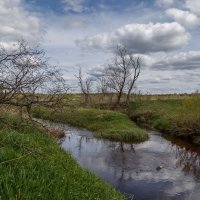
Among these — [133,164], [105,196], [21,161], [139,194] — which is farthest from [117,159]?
[21,161]

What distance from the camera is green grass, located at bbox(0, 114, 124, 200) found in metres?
6.14

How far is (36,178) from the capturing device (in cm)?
701

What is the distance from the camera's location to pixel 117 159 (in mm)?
18938

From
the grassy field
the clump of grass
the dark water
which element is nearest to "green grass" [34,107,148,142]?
the dark water

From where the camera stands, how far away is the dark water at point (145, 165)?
13883mm

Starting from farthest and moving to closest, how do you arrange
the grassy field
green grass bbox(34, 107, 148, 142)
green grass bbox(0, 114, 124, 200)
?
the grassy field, green grass bbox(34, 107, 148, 142), green grass bbox(0, 114, 124, 200)

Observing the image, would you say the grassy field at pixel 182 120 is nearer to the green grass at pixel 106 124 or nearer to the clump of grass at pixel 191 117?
the clump of grass at pixel 191 117

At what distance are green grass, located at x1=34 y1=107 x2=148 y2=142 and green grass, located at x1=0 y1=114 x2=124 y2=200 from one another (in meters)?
13.6

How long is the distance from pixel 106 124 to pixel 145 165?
14339 mm

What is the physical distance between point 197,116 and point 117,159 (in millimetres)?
10749

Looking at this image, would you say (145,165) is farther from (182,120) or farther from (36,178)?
(182,120)

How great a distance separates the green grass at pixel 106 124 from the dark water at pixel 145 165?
119 centimetres

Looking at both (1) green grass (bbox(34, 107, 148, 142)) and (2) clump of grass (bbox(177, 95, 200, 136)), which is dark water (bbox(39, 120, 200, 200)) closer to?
(1) green grass (bbox(34, 107, 148, 142))

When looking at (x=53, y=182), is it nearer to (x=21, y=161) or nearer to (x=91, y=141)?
(x=21, y=161)
